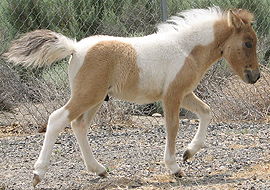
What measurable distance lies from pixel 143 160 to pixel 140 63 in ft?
4.30

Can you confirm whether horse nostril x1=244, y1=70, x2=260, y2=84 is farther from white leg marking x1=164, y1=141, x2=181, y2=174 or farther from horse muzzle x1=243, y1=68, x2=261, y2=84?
white leg marking x1=164, y1=141, x2=181, y2=174

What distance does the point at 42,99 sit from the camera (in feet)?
24.4

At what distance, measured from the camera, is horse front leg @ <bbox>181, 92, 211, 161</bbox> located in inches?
184

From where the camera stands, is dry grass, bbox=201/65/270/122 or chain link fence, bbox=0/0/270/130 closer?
chain link fence, bbox=0/0/270/130

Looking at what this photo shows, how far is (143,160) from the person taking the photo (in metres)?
5.18

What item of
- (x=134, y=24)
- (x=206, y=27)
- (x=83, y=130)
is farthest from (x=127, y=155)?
(x=134, y=24)

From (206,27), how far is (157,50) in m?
0.68

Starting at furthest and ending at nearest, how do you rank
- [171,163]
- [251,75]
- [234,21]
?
[251,75] < [234,21] < [171,163]

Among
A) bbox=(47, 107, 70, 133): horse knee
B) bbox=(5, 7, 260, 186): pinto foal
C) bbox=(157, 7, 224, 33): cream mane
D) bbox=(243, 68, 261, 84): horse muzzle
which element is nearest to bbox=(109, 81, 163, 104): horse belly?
bbox=(5, 7, 260, 186): pinto foal

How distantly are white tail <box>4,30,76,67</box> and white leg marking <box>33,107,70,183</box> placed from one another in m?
0.65

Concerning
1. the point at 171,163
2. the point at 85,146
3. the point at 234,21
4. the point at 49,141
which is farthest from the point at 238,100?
the point at 49,141

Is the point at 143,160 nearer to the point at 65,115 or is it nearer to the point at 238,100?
the point at 65,115

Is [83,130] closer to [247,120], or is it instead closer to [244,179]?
[244,179]

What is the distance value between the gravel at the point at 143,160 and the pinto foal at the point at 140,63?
28cm
